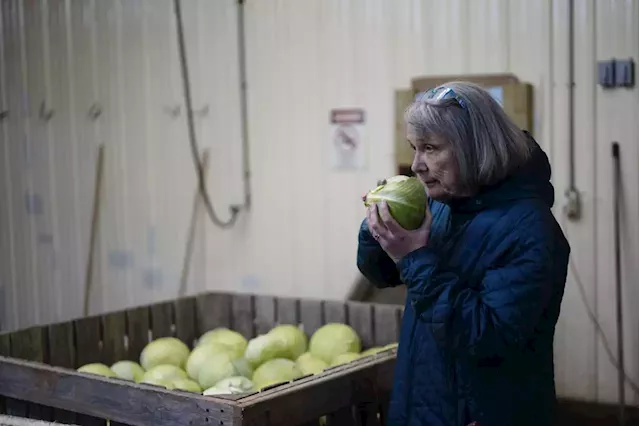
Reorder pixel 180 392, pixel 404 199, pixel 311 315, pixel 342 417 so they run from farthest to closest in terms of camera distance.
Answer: pixel 311 315 < pixel 342 417 < pixel 180 392 < pixel 404 199

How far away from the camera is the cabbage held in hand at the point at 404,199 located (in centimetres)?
213

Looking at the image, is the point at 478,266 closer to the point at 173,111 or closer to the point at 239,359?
the point at 239,359

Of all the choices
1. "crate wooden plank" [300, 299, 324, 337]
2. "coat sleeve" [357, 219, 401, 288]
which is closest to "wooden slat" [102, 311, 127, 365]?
"crate wooden plank" [300, 299, 324, 337]

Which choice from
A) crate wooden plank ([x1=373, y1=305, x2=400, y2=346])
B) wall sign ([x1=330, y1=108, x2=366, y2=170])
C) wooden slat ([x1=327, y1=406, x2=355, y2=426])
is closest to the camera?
wooden slat ([x1=327, y1=406, x2=355, y2=426])

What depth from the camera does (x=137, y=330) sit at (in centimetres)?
395

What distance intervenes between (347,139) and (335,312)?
1273 mm

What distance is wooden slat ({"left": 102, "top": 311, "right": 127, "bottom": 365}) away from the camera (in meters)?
3.82

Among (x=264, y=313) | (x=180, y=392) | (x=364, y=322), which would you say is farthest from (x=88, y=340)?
(x=180, y=392)

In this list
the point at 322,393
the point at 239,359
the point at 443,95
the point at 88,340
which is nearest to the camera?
the point at 443,95

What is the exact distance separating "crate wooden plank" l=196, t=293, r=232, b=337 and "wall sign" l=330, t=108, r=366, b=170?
1040 mm

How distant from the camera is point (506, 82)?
4188mm

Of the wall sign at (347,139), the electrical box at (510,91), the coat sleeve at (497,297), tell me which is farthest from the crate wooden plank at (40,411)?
the wall sign at (347,139)

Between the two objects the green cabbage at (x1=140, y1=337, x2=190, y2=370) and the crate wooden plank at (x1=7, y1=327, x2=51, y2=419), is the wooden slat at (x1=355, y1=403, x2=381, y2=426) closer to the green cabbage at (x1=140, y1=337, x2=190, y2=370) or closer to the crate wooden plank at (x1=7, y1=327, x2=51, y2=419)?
the green cabbage at (x1=140, y1=337, x2=190, y2=370)

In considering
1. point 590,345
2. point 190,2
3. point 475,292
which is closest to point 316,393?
point 475,292
